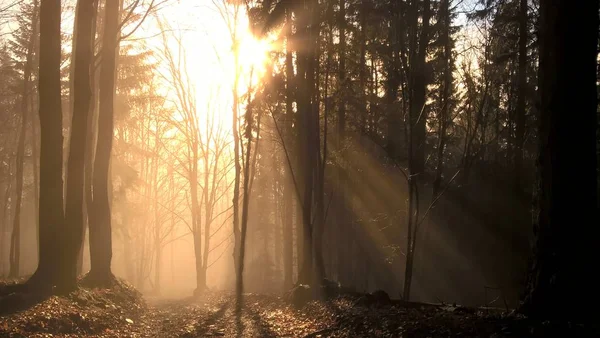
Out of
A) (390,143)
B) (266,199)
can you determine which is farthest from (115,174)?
(390,143)

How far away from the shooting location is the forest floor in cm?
666

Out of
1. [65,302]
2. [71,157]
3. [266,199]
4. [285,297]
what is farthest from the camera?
[266,199]

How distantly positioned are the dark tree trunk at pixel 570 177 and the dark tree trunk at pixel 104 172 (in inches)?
508

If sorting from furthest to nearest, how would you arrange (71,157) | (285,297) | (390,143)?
1. (390,143)
2. (285,297)
3. (71,157)

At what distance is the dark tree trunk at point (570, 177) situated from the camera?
638 cm

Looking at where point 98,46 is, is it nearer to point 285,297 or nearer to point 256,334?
point 285,297

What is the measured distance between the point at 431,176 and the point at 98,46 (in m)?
15.4

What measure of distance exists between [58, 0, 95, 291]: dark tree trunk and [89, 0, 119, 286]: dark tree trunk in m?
3.72

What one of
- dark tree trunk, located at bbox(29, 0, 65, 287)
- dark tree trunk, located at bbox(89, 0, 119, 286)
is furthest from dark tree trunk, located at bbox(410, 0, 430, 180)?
dark tree trunk, located at bbox(89, 0, 119, 286)

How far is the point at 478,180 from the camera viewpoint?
21.4 m

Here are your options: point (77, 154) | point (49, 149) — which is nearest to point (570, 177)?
point (49, 149)

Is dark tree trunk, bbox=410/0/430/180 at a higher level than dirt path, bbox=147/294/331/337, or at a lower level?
higher

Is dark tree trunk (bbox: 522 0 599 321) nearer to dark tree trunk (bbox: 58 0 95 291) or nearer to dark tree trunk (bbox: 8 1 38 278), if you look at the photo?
dark tree trunk (bbox: 58 0 95 291)

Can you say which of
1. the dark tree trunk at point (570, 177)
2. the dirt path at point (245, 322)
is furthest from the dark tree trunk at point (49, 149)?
the dark tree trunk at point (570, 177)
